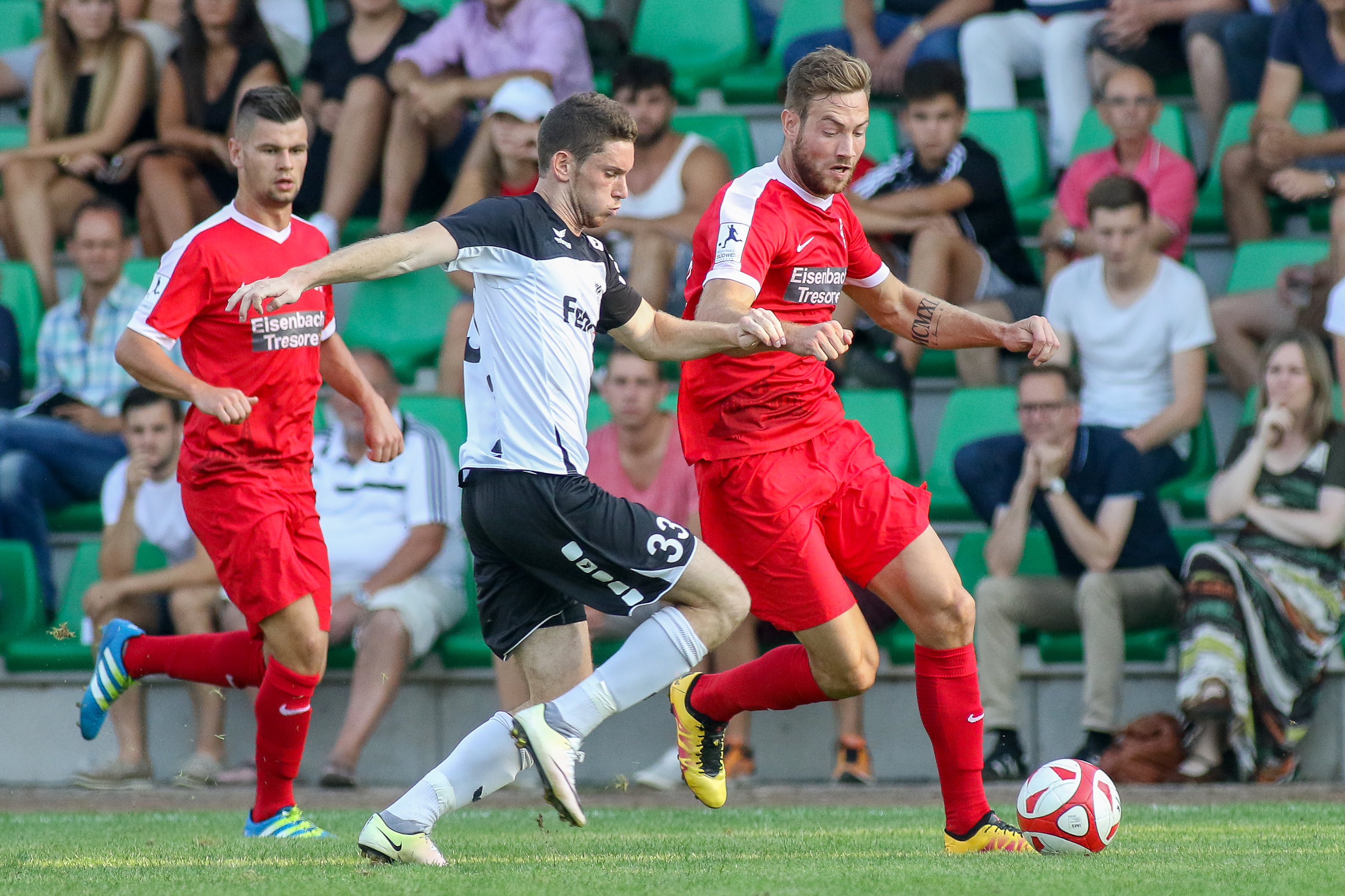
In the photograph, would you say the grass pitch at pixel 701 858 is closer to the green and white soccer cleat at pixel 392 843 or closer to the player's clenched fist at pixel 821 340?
the green and white soccer cleat at pixel 392 843

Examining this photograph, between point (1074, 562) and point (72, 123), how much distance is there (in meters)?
6.30

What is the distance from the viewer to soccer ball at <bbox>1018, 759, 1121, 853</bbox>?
14.8 feet

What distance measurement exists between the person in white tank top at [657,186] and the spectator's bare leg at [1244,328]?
2644mm

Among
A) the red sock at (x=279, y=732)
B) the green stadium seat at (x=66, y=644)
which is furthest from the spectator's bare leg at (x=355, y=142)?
the red sock at (x=279, y=732)

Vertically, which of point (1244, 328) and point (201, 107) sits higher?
point (201, 107)

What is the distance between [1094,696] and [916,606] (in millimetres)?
2506

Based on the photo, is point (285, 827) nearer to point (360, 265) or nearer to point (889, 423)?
point (360, 265)

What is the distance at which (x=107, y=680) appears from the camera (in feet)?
18.8

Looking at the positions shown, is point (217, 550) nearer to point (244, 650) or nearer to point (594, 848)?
point (244, 650)

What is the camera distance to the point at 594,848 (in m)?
4.91

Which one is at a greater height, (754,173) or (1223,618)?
(754,173)

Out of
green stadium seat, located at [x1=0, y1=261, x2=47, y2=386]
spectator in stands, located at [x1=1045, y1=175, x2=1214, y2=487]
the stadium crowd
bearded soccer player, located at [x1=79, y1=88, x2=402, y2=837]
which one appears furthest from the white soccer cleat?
green stadium seat, located at [x1=0, y1=261, x2=47, y2=386]

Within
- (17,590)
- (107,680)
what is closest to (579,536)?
(107,680)

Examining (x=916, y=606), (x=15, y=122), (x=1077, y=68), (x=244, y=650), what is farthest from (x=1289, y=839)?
(x=15, y=122)
